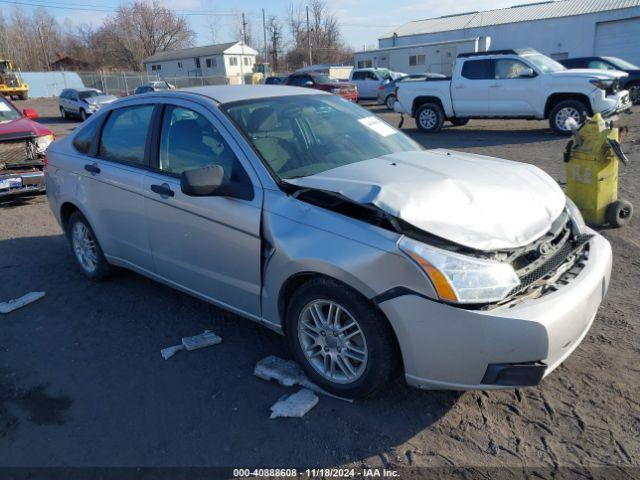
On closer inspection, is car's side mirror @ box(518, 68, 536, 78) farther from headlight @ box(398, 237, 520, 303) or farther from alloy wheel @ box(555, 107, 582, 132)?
headlight @ box(398, 237, 520, 303)

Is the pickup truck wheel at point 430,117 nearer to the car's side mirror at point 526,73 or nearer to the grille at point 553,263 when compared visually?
the car's side mirror at point 526,73

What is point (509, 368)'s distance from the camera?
8.27 feet

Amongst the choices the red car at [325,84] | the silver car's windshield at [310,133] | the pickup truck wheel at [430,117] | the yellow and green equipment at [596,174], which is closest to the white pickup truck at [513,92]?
the pickup truck wheel at [430,117]

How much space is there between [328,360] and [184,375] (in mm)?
1016

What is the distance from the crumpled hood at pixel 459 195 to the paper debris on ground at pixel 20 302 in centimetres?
300

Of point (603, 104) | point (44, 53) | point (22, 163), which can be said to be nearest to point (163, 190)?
point (22, 163)

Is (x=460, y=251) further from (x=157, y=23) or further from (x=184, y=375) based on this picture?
(x=157, y=23)

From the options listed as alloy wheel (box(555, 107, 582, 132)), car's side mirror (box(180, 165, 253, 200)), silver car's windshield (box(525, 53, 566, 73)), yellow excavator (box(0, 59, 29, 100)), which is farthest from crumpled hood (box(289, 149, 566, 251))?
yellow excavator (box(0, 59, 29, 100))

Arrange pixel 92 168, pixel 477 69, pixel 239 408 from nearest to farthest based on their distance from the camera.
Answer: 1. pixel 239 408
2. pixel 92 168
3. pixel 477 69

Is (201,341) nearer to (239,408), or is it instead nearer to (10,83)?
(239,408)

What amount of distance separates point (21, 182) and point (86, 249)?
392 cm

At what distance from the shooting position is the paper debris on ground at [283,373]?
3191mm

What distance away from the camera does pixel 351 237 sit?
2709mm

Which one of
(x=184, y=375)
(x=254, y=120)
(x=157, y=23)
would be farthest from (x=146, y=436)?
(x=157, y=23)
